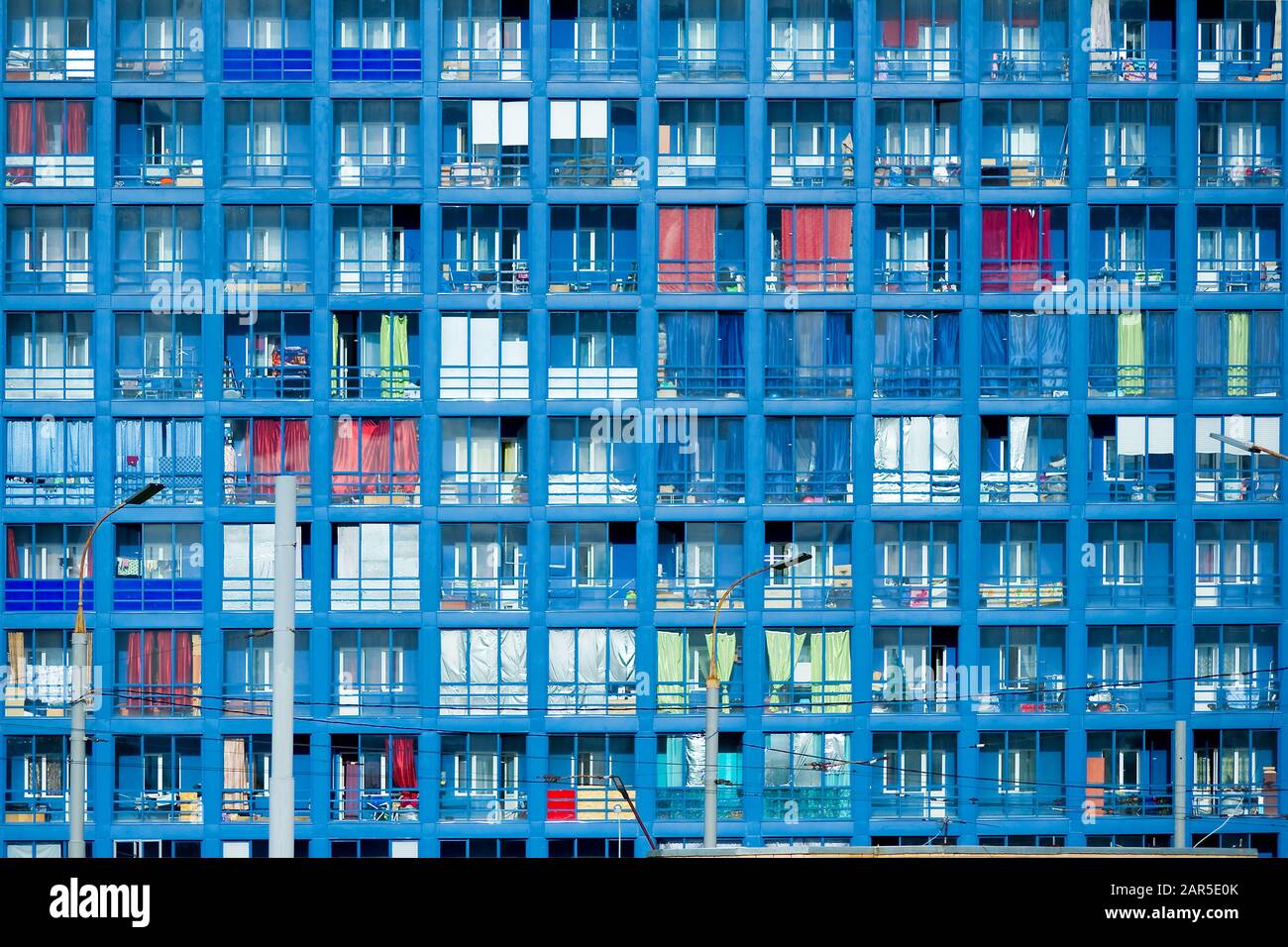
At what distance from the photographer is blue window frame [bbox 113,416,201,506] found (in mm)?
47906

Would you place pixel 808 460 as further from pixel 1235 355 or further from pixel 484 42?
pixel 484 42

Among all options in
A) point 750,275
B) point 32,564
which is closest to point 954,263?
point 750,275

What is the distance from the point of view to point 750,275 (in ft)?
157

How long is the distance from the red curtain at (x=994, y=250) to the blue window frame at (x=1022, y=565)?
6.87 metres

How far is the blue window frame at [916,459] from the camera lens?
158ft

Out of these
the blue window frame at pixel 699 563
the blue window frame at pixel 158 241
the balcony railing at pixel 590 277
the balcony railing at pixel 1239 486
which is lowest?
the blue window frame at pixel 699 563

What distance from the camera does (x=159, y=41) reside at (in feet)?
159

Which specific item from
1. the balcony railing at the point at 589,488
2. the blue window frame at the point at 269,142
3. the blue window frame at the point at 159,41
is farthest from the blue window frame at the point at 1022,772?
the blue window frame at the point at 159,41

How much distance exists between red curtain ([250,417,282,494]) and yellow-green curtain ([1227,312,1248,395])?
89.3 ft

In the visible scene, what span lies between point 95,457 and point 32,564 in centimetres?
348

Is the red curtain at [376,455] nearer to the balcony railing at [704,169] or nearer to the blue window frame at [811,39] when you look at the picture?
the balcony railing at [704,169]

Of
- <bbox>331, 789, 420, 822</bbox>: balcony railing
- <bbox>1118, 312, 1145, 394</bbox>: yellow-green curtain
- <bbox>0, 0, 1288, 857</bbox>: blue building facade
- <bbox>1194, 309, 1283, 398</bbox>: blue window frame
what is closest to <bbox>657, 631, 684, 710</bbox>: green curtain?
<bbox>0, 0, 1288, 857</bbox>: blue building facade

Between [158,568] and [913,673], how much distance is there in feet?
70.5

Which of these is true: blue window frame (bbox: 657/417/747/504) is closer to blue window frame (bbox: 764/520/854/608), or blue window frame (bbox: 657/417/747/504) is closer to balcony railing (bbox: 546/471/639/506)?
balcony railing (bbox: 546/471/639/506)
